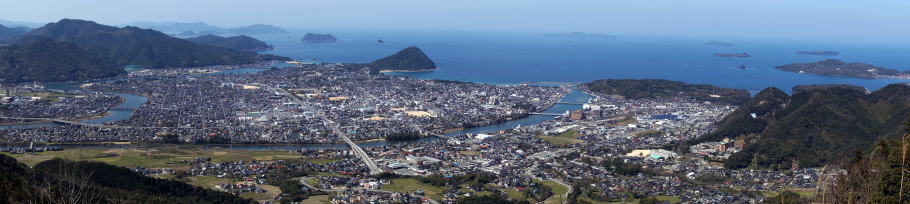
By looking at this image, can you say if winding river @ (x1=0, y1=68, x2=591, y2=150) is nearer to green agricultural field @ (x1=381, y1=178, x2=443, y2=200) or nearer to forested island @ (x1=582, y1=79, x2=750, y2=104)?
forested island @ (x1=582, y1=79, x2=750, y2=104)

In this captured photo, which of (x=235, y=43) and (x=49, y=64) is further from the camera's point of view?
(x=235, y=43)

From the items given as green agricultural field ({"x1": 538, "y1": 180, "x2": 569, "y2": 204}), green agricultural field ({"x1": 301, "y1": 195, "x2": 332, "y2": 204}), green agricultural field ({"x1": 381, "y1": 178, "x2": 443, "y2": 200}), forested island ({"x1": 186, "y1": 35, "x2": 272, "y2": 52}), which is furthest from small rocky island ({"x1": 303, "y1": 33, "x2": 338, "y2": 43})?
green agricultural field ({"x1": 301, "y1": 195, "x2": 332, "y2": 204})

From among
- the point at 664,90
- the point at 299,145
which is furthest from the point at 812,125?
the point at 299,145

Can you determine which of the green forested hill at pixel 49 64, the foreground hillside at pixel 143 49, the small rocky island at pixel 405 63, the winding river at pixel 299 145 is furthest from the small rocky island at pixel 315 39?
the winding river at pixel 299 145

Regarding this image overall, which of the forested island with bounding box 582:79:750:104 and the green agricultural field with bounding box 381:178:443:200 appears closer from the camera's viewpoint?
the green agricultural field with bounding box 381:178:443:200

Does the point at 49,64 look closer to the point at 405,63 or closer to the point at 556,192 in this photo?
the point at 405,63

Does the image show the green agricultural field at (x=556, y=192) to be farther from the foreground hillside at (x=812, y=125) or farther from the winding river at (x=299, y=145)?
the winding river at (x=299, y=145)
